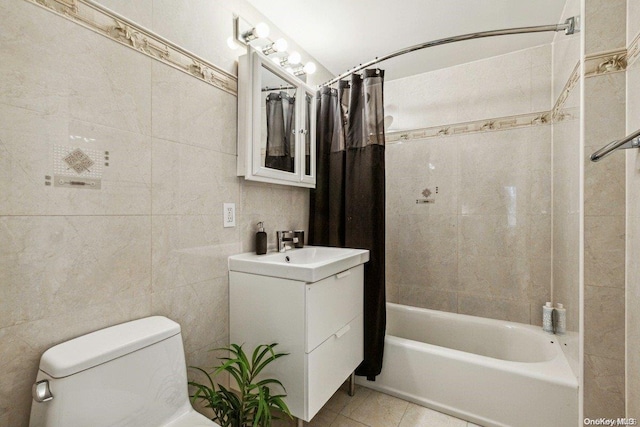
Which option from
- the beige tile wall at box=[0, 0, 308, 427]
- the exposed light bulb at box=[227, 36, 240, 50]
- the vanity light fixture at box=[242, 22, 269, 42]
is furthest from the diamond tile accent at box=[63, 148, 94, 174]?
the vanity light fixture at box=[242, 22, 269, 42]

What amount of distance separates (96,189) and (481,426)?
2.18 meters

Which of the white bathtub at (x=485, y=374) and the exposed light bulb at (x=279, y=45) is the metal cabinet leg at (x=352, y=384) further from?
the exposed light bulb at (x=279, y=45)

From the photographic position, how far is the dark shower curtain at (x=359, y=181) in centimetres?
183

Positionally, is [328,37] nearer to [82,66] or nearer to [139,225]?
[82,66]

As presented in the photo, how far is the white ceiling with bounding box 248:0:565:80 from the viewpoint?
5.46ft

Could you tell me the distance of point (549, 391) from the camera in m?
1.40

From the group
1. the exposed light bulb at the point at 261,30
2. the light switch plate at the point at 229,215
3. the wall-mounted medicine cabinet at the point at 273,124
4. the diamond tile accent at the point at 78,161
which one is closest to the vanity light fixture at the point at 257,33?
the exposed light bulb at the point at 261,30

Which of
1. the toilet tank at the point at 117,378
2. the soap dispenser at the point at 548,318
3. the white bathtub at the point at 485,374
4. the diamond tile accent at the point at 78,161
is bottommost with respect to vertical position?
the white bathtub at the point at 485,374

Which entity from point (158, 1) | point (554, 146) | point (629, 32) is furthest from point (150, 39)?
point (554, 146)

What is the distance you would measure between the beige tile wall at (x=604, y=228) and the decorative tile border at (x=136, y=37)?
1664 millimetres

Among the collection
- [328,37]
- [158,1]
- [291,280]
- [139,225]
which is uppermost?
[328,37]

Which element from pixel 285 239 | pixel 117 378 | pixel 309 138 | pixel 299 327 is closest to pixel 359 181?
pixel 309 138

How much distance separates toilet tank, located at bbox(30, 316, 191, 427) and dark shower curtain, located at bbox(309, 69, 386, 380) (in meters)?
1.15

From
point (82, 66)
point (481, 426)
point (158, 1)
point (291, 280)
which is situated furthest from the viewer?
point (481, 426)
